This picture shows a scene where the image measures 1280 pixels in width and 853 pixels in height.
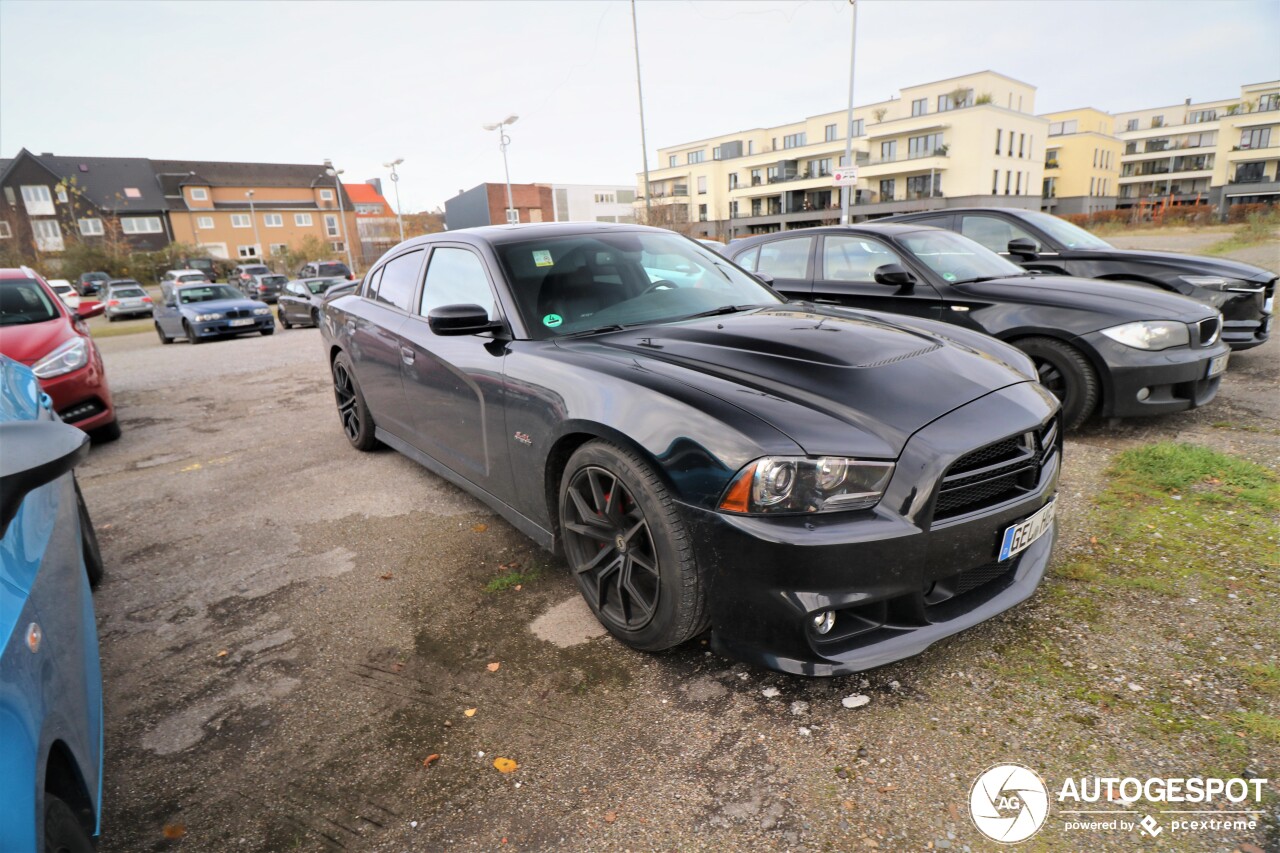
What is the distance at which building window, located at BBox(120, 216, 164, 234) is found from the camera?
195 ft

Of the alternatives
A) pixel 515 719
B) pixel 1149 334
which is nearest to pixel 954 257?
pixel 1149 334

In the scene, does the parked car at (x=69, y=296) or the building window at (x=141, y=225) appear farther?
the building window at (x=141, y=225)

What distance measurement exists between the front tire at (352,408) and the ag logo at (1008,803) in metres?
4.52

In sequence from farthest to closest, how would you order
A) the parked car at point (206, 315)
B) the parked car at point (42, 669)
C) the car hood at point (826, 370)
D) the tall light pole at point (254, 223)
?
the tall light pole at point (254, 223) → the parked car at point (206, 315) → the car hood at point (826, 370) → the parked car at point (42, 669)

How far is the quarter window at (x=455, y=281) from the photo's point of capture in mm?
3479

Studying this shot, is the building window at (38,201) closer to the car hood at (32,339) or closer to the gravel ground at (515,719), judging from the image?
the car hood at (32,339)

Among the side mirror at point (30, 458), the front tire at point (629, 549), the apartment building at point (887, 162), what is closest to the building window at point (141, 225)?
the apartment building at point (887, 162)

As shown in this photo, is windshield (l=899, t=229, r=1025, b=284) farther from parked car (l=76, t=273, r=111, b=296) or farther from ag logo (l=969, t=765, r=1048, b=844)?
parked car (l=76, t=273, r=111, b=296)

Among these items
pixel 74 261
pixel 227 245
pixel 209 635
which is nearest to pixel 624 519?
pixel 209 635

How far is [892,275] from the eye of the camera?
5.18 meters

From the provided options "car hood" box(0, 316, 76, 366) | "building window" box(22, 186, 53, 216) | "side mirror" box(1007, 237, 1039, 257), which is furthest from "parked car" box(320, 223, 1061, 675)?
"building window" box(22, 186, 53, 216)

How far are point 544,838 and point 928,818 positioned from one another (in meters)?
1.06

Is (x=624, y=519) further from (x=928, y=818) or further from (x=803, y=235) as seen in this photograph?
(x=803, y=235)

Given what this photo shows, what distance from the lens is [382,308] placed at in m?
4.54
